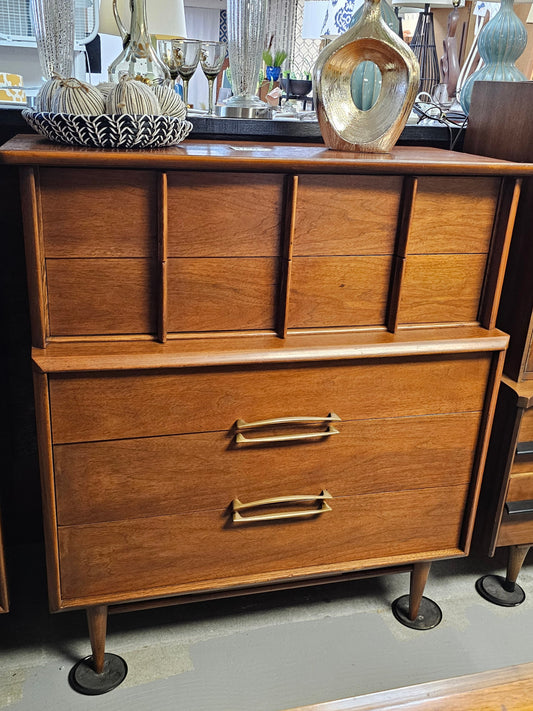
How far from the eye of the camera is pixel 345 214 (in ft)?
4.19

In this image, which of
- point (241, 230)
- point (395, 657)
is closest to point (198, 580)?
point (395, 657)

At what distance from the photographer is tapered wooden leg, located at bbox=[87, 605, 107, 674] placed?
1.38m

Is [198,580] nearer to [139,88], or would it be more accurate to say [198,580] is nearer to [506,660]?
[506,660]

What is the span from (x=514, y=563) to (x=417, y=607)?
11.4 inches

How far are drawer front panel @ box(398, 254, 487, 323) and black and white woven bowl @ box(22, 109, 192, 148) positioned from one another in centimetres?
53

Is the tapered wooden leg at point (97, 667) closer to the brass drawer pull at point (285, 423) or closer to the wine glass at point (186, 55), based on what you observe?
the brass drawer pull at point (285, 423)

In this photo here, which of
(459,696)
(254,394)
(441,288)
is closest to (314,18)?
(441,288)

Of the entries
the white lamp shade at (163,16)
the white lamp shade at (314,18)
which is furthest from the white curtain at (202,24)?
the white lamp shade at (163,16)

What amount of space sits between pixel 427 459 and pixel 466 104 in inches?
38.7

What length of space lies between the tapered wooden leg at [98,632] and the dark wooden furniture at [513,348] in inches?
35.3

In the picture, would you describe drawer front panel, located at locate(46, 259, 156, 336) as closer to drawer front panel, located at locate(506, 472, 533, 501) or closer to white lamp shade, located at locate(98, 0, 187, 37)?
drawer front panel, located at locate(506, 472, 533, 501)

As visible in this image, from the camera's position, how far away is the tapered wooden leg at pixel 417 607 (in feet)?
5.22

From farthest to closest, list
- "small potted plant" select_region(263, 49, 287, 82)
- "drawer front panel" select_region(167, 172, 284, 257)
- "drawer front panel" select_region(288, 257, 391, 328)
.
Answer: "small potted plant" select_region(263, 49, 287, 82) → "drawer front panel" select_region(288, 257, 391, 328) → "drawer front panel" select_region(167, 172, 284, 257)

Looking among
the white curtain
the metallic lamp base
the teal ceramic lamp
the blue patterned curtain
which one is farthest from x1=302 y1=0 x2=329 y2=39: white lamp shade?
the white curtain
